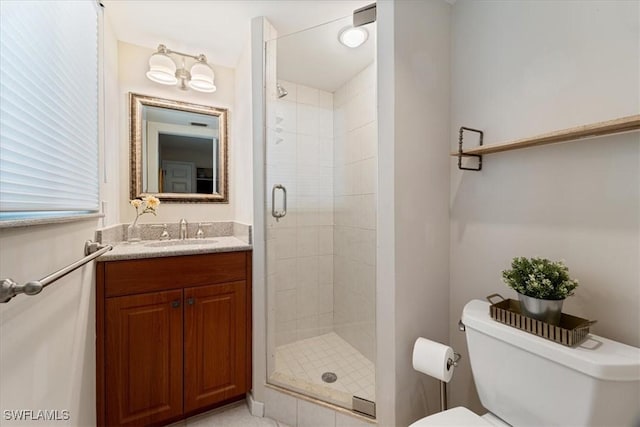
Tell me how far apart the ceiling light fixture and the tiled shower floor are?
6.07 feet

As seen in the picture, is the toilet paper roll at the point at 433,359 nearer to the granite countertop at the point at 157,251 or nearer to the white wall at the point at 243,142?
the granite countertop at the point at 157,251

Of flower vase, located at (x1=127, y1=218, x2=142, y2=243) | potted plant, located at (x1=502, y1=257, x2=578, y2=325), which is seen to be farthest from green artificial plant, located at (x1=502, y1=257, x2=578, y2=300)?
flower vase, located at (x1=127, y1=218, x2=142, y2=243)

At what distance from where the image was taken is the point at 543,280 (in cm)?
89

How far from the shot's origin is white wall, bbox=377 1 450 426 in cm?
123

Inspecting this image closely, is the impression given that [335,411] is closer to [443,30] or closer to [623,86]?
[623,86]

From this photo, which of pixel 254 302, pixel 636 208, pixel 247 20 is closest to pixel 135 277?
pixel 254 302

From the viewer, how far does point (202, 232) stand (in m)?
2.02

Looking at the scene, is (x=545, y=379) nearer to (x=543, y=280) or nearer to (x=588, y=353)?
(x=588, y=353)

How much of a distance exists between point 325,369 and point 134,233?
5.28 ft

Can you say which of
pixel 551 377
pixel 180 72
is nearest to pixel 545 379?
pixel 551 377

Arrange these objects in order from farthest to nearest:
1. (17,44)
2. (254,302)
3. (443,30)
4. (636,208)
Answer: (254,302), (443,30), (636,208), (17,44)

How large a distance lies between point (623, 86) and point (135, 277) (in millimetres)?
2174

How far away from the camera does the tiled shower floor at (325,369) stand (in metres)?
1.43

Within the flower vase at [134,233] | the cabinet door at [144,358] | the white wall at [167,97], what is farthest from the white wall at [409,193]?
the flower vase at [134,233]
